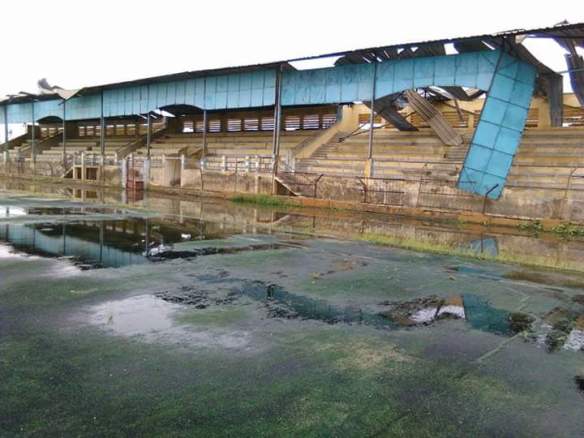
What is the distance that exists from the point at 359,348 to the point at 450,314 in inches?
71.6

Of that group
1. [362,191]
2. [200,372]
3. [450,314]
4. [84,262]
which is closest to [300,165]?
[362,191]

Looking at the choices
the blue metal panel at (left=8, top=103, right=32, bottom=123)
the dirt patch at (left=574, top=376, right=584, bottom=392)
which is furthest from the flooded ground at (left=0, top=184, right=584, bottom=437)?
the blue metal panel at (left=8, top=103, right=32, bottom=123)

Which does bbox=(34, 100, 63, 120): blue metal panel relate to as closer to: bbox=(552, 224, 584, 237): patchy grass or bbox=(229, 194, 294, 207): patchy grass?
bbox=(229, 194, 294, 207): patchy grass

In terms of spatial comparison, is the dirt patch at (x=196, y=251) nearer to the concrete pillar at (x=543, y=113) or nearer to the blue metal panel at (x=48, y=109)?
the concrete pillar at (x=543, y=113)

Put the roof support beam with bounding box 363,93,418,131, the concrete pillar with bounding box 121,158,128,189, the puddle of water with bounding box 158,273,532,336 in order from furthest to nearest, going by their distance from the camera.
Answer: the concrete pillar with bounding box 121,158,128,189, the roof support beam with bounding box 363,93,418,131, the puddle of water with bounding box 158,273,532,336

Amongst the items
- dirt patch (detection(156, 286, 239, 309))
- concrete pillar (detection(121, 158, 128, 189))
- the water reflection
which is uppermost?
concrete pillar (detection(121, 158, 128, 189))

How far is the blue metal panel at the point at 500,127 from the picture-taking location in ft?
64.4

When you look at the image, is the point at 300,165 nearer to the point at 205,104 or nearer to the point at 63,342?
the point at 205,104

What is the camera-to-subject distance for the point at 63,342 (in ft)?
14.9

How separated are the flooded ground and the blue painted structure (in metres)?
11.0

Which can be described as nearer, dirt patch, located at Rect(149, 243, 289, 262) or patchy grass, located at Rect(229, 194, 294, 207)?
dirt patch, located at Rect(149, 243, 289, 262)

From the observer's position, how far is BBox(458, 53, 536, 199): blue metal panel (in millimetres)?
19625

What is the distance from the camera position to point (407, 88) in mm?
22969

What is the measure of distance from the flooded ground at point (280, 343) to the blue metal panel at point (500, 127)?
10534mm
